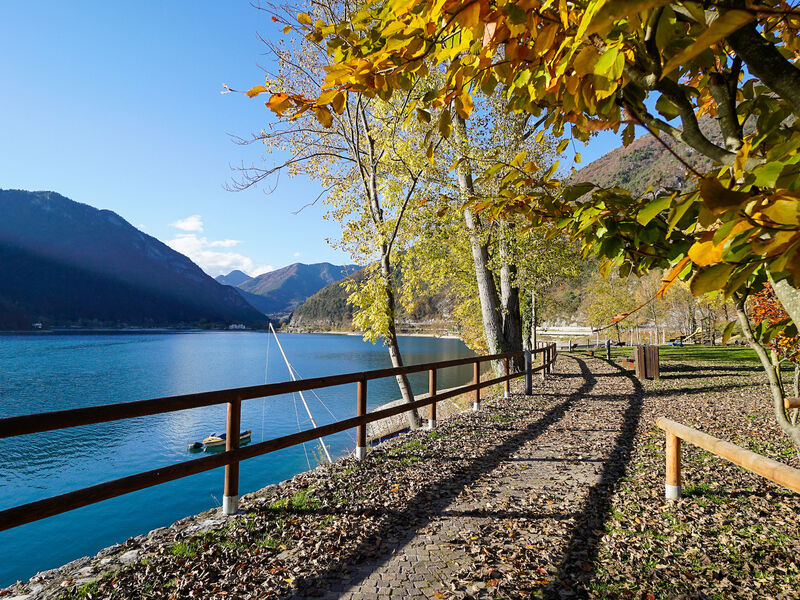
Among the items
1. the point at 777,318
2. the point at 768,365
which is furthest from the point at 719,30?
the point at 777,318

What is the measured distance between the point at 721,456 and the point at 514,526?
6.27ft

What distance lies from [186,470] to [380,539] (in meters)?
1.94

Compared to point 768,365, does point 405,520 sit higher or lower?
lower

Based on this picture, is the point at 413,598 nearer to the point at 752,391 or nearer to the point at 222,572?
the point at 222,572

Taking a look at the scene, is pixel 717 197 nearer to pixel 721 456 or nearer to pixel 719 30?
pixel 719 30

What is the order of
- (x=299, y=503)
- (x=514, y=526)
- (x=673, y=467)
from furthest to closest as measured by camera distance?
(x=299, y=503)
(x=673, y=467)
(x=514, y=526)

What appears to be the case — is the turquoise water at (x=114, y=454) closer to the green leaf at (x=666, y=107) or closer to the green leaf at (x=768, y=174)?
the green leaf at (x=666, y=107)

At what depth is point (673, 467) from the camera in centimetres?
464

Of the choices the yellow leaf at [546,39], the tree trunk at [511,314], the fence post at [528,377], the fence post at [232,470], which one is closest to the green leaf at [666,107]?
the yellow leaf at [546,39]

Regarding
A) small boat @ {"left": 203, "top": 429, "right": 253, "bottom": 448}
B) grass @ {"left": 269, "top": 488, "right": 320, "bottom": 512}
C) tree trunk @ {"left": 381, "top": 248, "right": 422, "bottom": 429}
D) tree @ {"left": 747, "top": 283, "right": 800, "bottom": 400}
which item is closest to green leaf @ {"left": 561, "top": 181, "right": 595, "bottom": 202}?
grass @ {"left": 269, "top": 488, "right": 320, "bottom": 512}

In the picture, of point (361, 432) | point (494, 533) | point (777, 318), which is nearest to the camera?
point (494, 533)

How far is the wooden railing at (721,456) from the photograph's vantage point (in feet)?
9.22

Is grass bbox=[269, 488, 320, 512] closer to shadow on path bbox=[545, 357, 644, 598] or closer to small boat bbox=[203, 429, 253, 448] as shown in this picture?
shadow on path bbox=[545, 357, 644, 598]

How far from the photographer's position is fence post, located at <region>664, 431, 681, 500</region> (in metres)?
4.60
